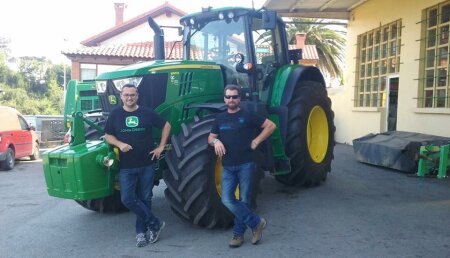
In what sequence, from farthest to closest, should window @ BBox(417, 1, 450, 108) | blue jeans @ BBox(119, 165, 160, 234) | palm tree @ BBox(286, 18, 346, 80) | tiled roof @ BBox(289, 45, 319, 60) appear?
palm tree @ BBox(286, 18, 346, 80)
tiled roof @ BBox(289, 45, 319, 60)
window @ BBox(417, 1, 450, 108)
blue jeans @ BBox(119, 165, 160, 234)

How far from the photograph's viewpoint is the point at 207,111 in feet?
19.0

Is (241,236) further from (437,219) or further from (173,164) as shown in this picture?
(437,219)

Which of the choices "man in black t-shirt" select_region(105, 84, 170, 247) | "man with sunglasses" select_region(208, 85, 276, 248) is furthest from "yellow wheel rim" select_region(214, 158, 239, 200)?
"man in black t-shirt" select_region(105, 84, 170, 247)

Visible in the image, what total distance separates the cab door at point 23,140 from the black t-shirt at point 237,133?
31.1 ft

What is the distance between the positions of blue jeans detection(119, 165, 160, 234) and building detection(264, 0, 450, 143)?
6976 millimetres

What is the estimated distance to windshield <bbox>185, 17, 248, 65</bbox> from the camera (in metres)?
6.41

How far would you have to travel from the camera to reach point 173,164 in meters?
4.99

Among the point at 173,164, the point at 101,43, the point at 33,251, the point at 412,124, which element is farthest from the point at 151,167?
the point at 101,43

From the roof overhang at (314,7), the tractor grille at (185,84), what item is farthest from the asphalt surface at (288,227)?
the roof overhang at (314,7)

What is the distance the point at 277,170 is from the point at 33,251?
130 inches

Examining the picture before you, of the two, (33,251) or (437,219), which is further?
(437,219)

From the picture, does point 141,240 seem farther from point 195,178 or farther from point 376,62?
point 376,62

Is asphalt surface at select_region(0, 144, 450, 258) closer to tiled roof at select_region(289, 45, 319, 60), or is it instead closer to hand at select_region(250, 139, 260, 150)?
hand at select_region(250, 139, 260, 150)

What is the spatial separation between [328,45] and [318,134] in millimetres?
18961
